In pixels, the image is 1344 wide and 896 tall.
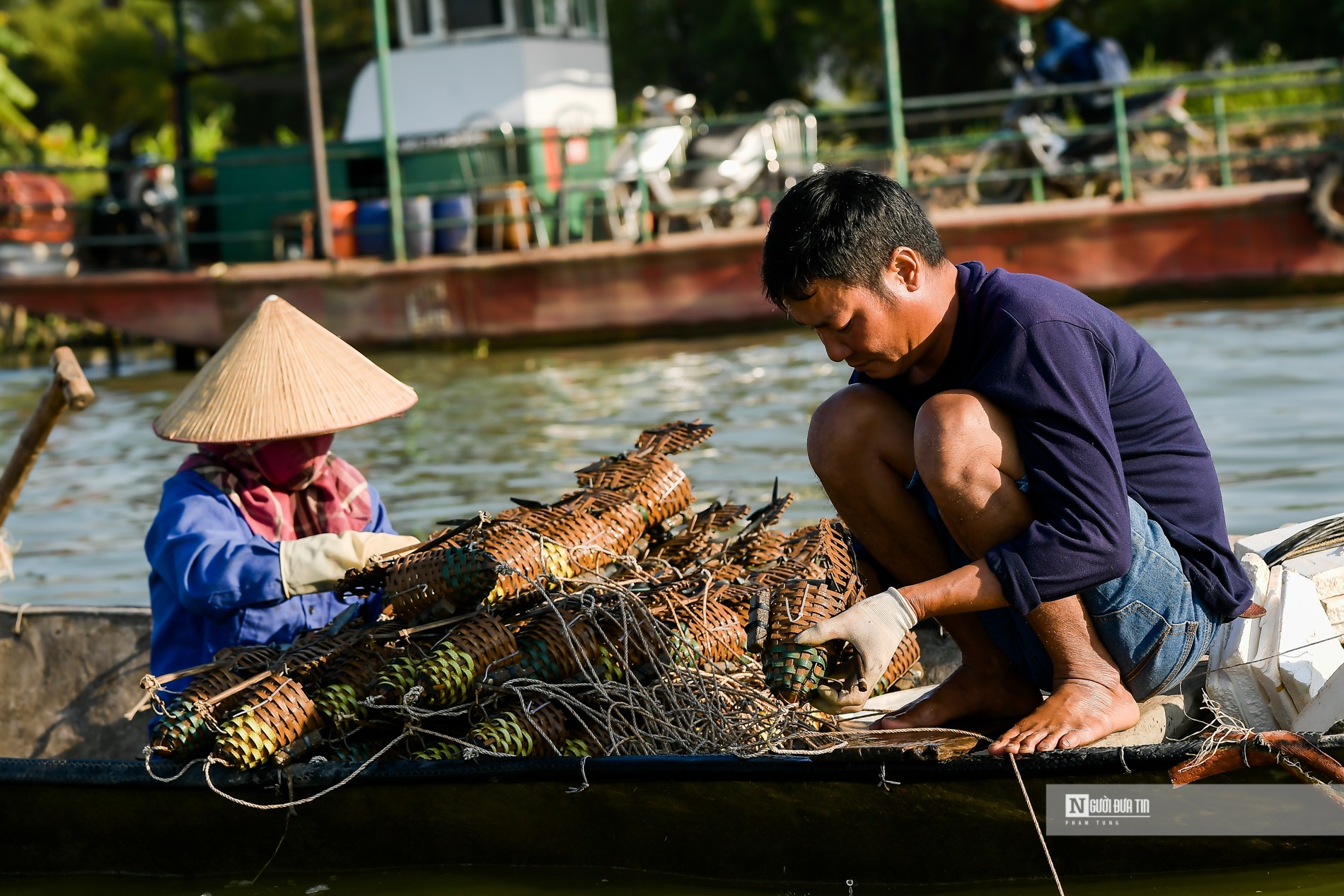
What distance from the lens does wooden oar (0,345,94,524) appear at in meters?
3.85

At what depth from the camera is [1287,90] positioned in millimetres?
14695

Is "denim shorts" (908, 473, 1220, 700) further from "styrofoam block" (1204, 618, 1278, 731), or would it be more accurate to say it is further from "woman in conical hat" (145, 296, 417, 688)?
"woman in conical hat" (145, 296, 417, 688)

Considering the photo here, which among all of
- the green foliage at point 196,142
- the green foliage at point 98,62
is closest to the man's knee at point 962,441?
the green foliage at point 196,142

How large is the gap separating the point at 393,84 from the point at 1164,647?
11.1 meters

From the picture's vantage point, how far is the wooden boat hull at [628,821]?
252cm

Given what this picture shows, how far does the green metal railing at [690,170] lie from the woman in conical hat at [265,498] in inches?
261

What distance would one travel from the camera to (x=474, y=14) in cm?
1230

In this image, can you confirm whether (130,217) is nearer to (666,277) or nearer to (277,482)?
(666,277)

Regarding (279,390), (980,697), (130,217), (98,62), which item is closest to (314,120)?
(130,217)

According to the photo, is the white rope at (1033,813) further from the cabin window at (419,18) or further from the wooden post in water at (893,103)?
the cabin window at (419,18)

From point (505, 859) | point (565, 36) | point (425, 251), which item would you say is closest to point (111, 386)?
point (425, 251)

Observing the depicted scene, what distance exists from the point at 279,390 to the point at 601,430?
4893 millimetres

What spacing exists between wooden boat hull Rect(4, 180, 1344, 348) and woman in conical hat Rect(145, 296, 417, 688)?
23.9 ft

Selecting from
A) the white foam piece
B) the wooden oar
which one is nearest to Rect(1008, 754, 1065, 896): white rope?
the white foam piece
